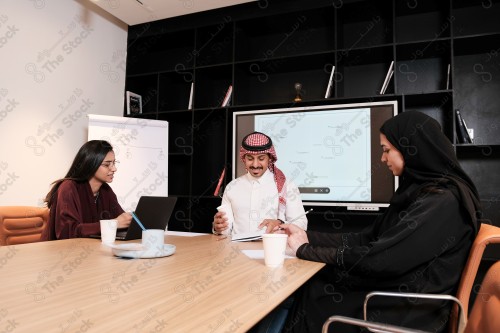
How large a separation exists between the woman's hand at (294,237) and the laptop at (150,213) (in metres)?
0.61

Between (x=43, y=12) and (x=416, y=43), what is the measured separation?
3368 mm

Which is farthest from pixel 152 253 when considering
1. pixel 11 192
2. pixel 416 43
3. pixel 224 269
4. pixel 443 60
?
pixel 443 60

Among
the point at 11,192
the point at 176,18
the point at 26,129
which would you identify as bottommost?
the point at 11,192

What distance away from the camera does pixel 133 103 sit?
174 inches

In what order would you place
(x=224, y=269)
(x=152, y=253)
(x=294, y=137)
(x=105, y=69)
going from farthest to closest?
(x=105, y=69), (x=294, y=137), (x=152, y=253), (x=224, y=269)

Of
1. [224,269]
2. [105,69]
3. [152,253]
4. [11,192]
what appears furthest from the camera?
[105,69]

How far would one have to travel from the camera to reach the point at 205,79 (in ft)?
14.0

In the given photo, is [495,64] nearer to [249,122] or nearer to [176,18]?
[249,122]

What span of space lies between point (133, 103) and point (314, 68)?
85.3 inches

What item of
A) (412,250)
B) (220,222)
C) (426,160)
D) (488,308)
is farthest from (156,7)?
(488,308)

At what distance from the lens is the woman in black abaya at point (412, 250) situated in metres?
1.40

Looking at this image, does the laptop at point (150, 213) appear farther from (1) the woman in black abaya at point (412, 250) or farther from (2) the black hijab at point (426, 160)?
(2) the black hijab at point (426, 160)

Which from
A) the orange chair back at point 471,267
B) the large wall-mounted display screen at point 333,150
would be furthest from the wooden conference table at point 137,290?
the large wall-mounted display screen at point 333,150

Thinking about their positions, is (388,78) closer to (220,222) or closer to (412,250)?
(220,222)
